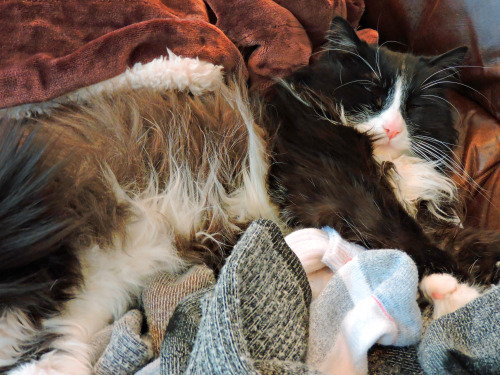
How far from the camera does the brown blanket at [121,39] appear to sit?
3.15 feet

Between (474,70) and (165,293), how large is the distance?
117 centimetres

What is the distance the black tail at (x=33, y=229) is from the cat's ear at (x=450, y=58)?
105 centimetres

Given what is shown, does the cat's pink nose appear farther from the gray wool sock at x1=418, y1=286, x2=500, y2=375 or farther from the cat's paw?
the gray wool sock at x1=418, y1=286, x2=500, y2=375

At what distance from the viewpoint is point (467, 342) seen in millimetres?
600

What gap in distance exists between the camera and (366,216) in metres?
0.90

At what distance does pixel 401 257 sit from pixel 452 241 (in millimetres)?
367

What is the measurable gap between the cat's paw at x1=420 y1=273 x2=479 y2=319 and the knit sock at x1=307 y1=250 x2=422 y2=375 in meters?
0.13

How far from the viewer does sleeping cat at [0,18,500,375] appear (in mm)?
705

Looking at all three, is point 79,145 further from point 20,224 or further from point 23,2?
point 23,2

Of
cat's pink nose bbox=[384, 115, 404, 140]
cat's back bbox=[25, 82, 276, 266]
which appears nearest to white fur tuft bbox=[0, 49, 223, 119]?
cat's back bbox=[25, 82, 276, 266]

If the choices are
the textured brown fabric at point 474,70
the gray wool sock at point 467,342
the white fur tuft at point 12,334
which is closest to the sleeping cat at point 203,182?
the white fur tuft at point 12,334

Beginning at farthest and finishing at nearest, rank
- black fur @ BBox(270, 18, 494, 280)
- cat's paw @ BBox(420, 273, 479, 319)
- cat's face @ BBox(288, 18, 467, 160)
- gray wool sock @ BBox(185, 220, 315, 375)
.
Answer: cat's face @ BBox(288, 18, 467, 160)
black fur @ BBox(270, 18, 494, 280)
cat's paw @ BBox(420, 273, 479, 319)
gray wool sock @ BBox(185, 220, 315, 375)

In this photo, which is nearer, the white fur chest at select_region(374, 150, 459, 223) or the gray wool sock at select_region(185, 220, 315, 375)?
the gray wool sock at select_region(185, 220, 315, 375)

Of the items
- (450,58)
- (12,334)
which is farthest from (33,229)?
(450,58)
